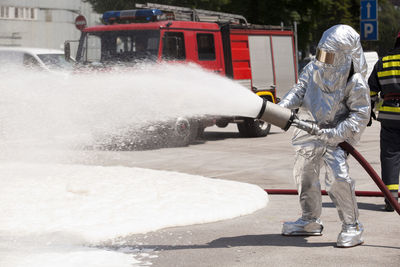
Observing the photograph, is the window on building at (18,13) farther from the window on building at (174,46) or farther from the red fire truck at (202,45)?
the window on building at (174,46)

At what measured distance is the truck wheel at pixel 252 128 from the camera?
14400 millimetres

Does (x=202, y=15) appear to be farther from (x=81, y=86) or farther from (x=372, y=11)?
(x=372, y=11)

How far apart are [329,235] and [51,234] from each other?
224 cm

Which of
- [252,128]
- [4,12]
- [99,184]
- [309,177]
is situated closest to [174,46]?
[252,128]

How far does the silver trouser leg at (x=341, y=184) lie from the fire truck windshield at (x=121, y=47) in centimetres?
722

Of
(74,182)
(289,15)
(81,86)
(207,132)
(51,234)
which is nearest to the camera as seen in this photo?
(51,234)

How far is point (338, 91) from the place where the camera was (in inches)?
210

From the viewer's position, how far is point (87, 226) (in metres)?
5.68

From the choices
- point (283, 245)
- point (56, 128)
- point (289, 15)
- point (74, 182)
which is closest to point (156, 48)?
point (56, 128)

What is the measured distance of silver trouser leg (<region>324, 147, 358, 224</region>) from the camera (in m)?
5.28

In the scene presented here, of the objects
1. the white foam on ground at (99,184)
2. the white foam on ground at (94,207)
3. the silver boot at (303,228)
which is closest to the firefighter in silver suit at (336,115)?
the silver boot at (303,228)

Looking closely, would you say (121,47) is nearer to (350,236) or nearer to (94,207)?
(94,207)

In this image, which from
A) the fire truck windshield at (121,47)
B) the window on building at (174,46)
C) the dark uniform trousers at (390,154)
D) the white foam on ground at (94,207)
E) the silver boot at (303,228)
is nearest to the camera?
the white foam on ground at (94,207)

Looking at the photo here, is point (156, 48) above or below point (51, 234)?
above
